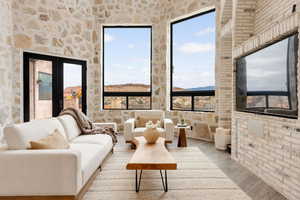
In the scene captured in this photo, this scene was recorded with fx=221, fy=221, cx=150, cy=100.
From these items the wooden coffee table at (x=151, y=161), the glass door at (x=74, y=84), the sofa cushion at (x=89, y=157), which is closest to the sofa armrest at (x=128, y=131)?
the sofa cushion at (x=89, y=157)

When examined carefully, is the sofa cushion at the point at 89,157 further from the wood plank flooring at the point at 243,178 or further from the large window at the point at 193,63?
the large window at the point at 193,63

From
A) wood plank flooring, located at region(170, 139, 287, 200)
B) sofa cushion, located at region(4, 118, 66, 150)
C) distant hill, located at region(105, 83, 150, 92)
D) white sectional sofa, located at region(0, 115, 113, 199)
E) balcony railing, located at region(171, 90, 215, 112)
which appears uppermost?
distant hill, located at region(105, 83, 150, 92)

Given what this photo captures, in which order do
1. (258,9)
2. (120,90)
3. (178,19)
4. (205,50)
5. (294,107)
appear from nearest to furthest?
(294,107) < (258,9) < (205,50) < (178,19) < (120,90)

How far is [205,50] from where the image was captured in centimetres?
585

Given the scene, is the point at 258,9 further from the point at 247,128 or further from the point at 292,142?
the point at 292,142

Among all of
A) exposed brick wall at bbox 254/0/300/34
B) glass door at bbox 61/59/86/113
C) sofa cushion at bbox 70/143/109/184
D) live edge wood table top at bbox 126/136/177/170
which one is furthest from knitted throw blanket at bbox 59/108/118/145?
exposed brick wall at bbox 254/0/300/34

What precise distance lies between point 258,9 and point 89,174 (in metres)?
3.66

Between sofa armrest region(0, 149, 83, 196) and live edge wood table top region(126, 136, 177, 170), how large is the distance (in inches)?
23.7

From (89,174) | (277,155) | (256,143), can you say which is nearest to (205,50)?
(256,143)

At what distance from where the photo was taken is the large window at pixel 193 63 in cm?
572

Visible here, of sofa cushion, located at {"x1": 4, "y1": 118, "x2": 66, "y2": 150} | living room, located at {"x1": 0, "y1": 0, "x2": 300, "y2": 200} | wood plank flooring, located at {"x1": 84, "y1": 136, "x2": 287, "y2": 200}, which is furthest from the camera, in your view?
wood plank flooring, located at {"x1": 84, "y1": 136, "x2": 287, "y2": 200}

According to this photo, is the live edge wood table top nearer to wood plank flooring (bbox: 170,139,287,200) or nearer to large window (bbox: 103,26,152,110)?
wood plank flooring (bbox: 170,139,287,200)

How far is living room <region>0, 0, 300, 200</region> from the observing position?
2.34 metres

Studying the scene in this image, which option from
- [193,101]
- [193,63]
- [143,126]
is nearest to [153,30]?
[193,63]
